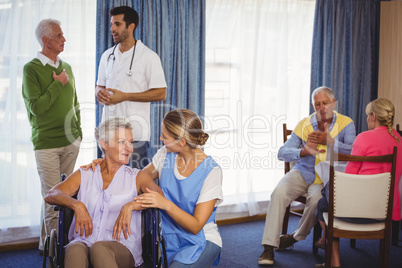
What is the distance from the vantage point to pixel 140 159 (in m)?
3.27

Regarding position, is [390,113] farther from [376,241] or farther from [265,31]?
[265,31]

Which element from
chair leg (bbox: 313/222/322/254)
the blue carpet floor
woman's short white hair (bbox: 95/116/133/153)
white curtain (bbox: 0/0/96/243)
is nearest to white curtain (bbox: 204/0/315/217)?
the blue carpet floor

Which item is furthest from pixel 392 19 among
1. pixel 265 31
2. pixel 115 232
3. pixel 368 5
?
pixel 115 232

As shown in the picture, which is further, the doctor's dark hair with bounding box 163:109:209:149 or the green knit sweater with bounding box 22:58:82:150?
the green knit sweater with bounding box 22:58:82:150

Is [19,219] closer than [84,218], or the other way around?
[84,218]

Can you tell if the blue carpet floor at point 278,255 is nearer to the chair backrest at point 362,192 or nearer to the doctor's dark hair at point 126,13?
the chair backrest at point 362,192

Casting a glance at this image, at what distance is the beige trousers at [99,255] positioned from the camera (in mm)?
1974

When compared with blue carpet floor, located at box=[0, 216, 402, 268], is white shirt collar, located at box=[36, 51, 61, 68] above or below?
above

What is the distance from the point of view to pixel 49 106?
3154 millimetres

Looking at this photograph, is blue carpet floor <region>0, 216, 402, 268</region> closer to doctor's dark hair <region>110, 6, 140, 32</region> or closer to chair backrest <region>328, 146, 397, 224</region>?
chair backrest <region>328, 146, 397, 224</region>

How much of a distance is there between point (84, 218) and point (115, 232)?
6.4 inches

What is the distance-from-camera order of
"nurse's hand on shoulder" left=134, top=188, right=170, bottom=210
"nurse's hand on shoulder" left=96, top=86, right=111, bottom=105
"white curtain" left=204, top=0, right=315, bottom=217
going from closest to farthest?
1. "nurse's hand on shoulder" left=134, top=188, right=170, bottom=210
2. "nurse's hand on shoulder" left=96, top=86, right=111, bottom=105
3. "white curtain" left=204, top=0, right=315, bottom=217

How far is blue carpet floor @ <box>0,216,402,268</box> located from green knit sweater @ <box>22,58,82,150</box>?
87 centimetres

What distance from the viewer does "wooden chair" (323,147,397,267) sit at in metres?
2.70
